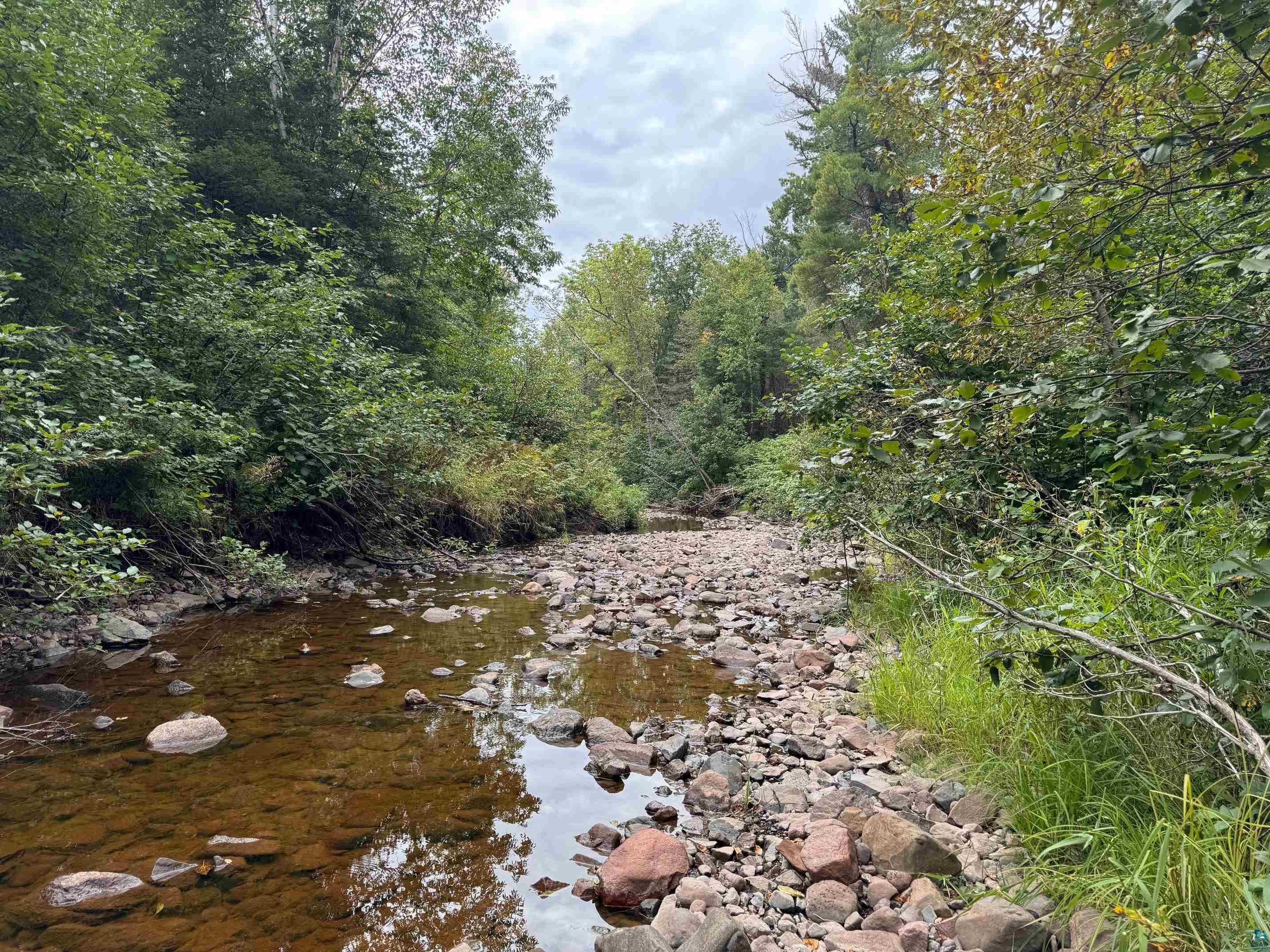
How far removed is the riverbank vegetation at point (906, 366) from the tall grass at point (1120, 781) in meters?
0.02

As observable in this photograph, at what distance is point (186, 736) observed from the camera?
3703 millimetres

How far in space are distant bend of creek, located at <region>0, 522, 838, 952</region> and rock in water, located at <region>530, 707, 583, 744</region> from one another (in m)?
0.07

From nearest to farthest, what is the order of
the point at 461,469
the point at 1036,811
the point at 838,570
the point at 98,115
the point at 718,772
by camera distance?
the point at 1036,811 < the point at 718,772 < the point at 98,115 < the point at 838,570 < the point at 461,469

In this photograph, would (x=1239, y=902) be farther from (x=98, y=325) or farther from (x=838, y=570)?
(x=98, y=325)

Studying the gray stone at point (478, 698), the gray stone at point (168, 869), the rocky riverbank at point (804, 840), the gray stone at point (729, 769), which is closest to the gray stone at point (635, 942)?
the rocky riverbank at point (804, 840)

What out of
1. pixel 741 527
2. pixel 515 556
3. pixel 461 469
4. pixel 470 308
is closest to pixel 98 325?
pixel 461 469

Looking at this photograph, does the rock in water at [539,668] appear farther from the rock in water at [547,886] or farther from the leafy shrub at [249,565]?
the leafy shrub at [249,565]

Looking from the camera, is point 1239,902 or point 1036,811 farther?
point 1036,811

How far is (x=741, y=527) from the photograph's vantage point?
18031 mm

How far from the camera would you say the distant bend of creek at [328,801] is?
236 cm

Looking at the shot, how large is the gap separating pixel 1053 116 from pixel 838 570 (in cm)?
730

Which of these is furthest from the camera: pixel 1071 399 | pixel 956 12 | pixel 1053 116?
pixel 956 12

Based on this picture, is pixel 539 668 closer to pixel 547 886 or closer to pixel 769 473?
pixel 547 886

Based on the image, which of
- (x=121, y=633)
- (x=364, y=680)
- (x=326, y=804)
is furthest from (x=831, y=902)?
(x=121, y=633)
